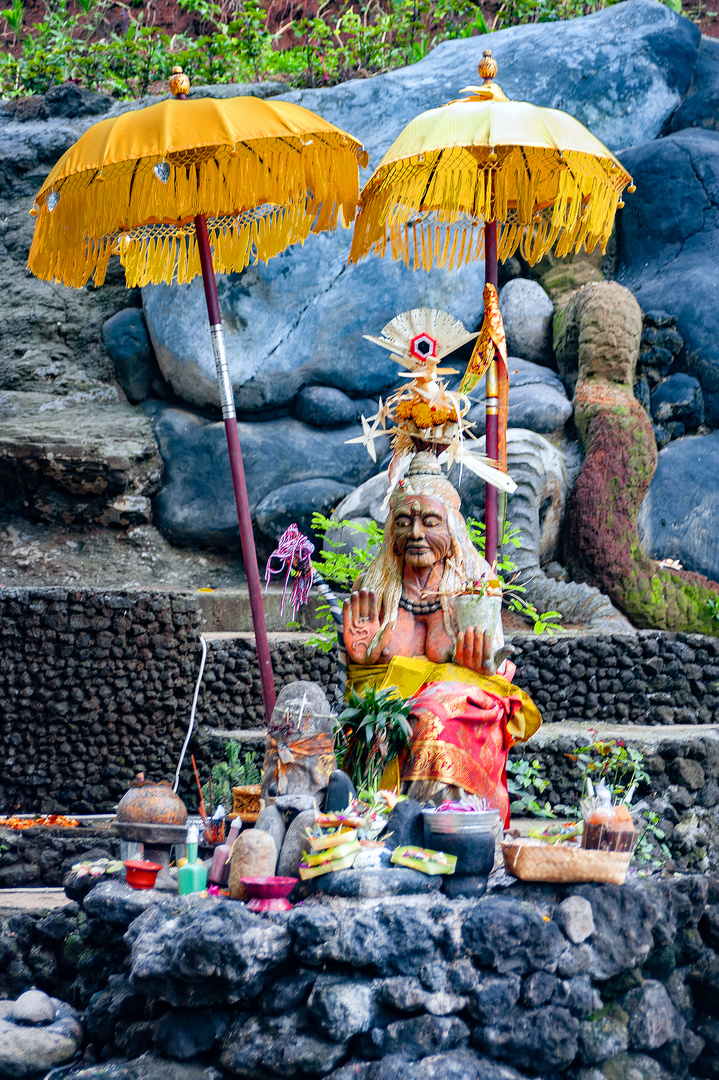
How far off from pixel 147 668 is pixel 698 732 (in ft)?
15.6

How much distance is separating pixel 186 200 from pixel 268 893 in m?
4.19

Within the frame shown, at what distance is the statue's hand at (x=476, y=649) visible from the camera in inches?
215

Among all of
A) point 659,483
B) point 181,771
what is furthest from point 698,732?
point 181,771

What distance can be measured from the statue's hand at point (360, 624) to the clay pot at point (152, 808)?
1.22 meters

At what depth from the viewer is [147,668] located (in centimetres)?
958

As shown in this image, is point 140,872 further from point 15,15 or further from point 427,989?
point 15,15

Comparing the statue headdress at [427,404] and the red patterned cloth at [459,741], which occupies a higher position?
the statue headdress at [427,404]

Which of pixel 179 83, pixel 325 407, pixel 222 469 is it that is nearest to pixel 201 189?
pixel 179 83

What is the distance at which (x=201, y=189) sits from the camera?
6492 millimetres

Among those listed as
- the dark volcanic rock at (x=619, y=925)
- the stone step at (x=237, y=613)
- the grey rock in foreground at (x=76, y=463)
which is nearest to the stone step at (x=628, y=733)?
the stone step at (x=237, y=613)

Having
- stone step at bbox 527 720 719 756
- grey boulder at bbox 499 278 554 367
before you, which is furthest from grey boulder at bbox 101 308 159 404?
stone step at bbox 527 720 719 756

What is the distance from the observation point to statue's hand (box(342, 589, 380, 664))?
18.7 ft

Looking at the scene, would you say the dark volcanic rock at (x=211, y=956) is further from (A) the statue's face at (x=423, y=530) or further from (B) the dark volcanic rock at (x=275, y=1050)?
(A) the statue's face at (x=423, y=530)

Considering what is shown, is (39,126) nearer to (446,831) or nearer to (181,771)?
(181,771)
